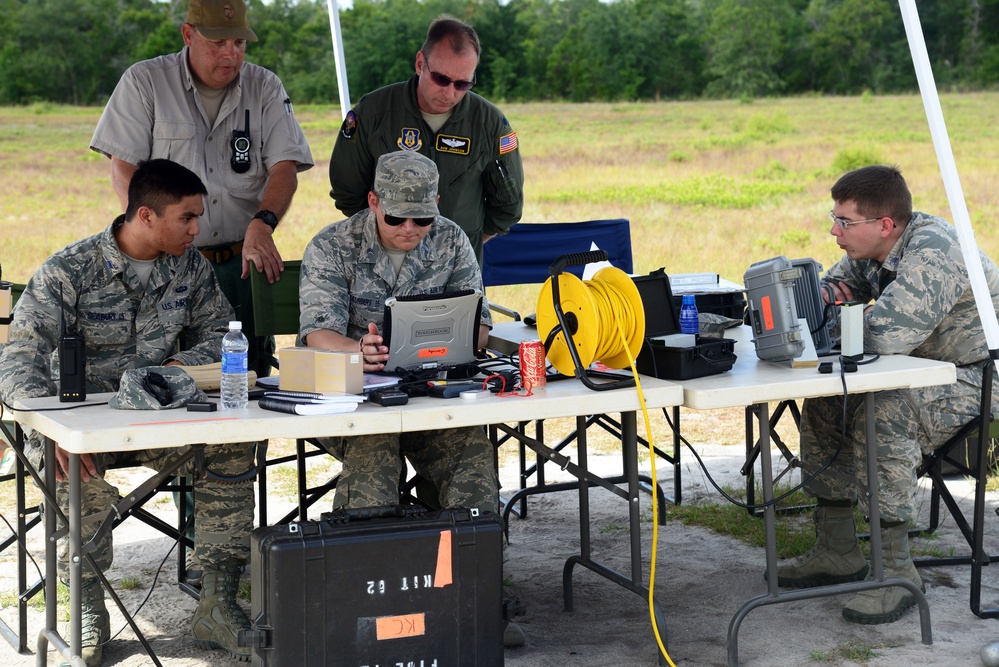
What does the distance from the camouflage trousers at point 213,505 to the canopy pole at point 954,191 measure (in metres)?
2.23

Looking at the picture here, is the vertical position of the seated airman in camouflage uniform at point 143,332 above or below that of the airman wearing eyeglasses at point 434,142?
below

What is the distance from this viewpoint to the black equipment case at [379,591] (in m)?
2.82

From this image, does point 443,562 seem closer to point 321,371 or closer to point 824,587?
point 321,371

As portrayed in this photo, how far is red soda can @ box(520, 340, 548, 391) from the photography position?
3184 mm

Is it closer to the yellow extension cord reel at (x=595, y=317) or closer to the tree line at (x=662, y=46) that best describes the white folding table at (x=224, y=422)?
the yellow extension cord reel at (x=595, y=317)

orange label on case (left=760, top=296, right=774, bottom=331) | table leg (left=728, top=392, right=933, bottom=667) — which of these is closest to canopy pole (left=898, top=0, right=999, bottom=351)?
table leg (left=728, top=392, right=933, bottom=667)

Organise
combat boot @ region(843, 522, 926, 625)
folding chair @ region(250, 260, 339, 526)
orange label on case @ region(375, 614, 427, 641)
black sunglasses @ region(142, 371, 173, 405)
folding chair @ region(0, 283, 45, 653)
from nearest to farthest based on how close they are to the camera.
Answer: orange label on case @ region(375, 614, 427, 641)
black sunglasses @ region(142, 371, 173, 405)
folding chair @ region(0, 283, 45, 653)
combat boot @ region(843, 522, 926, 625)
folding chair @ region(250, 260, 339, 526)

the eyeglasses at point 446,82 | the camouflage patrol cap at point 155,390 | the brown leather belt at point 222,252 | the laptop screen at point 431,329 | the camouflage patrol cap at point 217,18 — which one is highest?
the camouflage patrol cap at point 217,18

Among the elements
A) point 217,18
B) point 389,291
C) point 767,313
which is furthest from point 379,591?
point 217,18

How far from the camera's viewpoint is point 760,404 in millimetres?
3344

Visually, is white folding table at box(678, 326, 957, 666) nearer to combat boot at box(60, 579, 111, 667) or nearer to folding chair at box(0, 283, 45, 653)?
combat boot at box(60, 579, 111, 667)

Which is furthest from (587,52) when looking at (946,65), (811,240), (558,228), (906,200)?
(906,200)

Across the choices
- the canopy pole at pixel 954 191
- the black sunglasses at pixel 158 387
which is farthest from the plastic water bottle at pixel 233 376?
the canopy pole at pixel 954 191

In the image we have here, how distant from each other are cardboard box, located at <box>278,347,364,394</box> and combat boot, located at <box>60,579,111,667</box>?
0.91 meters
